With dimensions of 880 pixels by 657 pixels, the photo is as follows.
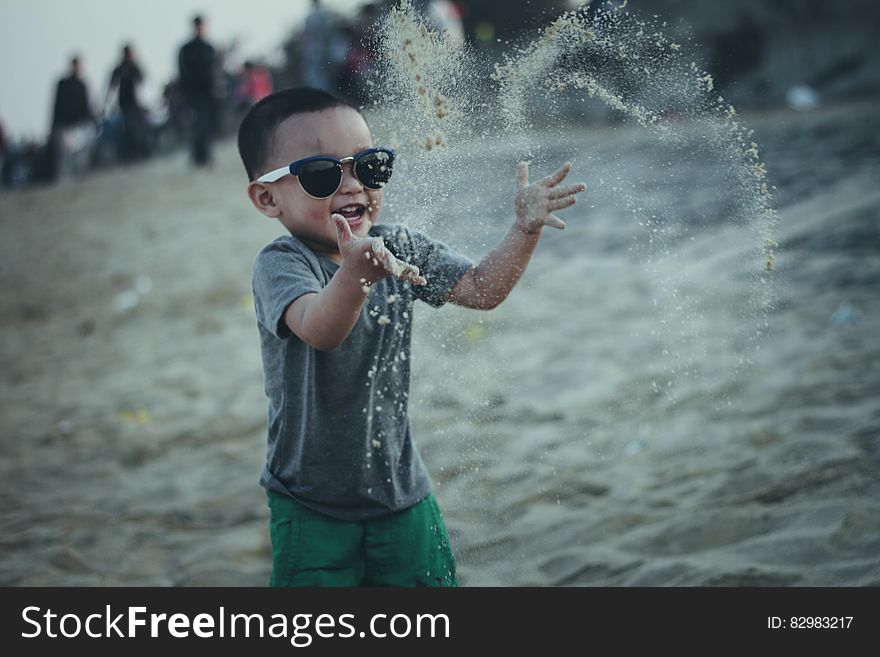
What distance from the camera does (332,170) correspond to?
1927mm

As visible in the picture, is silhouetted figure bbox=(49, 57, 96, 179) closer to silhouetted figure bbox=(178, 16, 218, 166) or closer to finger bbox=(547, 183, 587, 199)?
silhouetted figure bbox=(178, 16, 218, 166)

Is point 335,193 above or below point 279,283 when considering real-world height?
above

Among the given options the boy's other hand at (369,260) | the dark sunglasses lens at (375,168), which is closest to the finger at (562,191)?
the dark sunglasses lens at (375,168)

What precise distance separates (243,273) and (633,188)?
316 cm

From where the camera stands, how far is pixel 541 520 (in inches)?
120

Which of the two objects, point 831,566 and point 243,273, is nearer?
point 831,566

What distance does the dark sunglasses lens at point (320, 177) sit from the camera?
1.92m

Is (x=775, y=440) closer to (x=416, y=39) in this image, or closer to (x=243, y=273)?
(x=416, y=39)

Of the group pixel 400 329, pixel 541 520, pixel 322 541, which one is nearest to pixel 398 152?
pixel 400 329

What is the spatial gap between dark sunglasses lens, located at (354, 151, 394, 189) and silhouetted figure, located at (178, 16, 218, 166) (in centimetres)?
889

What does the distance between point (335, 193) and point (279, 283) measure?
23 centimetres

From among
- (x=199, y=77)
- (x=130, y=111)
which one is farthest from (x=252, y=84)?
(x=199, y=77)

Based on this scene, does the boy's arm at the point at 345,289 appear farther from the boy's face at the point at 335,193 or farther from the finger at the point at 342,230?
the boy's face at the point at 335,193

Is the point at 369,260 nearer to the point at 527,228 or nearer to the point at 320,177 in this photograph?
the point at 320,177
